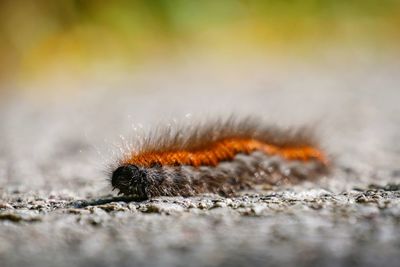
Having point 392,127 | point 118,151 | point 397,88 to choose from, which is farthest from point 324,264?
point 397,88

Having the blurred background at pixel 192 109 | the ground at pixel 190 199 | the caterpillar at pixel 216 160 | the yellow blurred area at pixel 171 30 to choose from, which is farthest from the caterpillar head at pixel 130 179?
the yellow blurred area at pixel 171 30

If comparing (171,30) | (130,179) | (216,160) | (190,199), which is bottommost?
(190,199)

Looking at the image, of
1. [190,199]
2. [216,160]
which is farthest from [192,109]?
[190,199]

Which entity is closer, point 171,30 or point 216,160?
point 216,160

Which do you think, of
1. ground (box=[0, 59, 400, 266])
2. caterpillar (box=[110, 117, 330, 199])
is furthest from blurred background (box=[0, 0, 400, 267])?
caterpillar (box=[110, 117, 330, 199])

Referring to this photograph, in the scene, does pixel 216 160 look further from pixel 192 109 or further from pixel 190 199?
pixel 192 109

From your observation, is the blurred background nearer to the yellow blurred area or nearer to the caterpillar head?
the yellow blurred area

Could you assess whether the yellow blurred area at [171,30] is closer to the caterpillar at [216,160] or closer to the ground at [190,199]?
the ground at [190,199]
